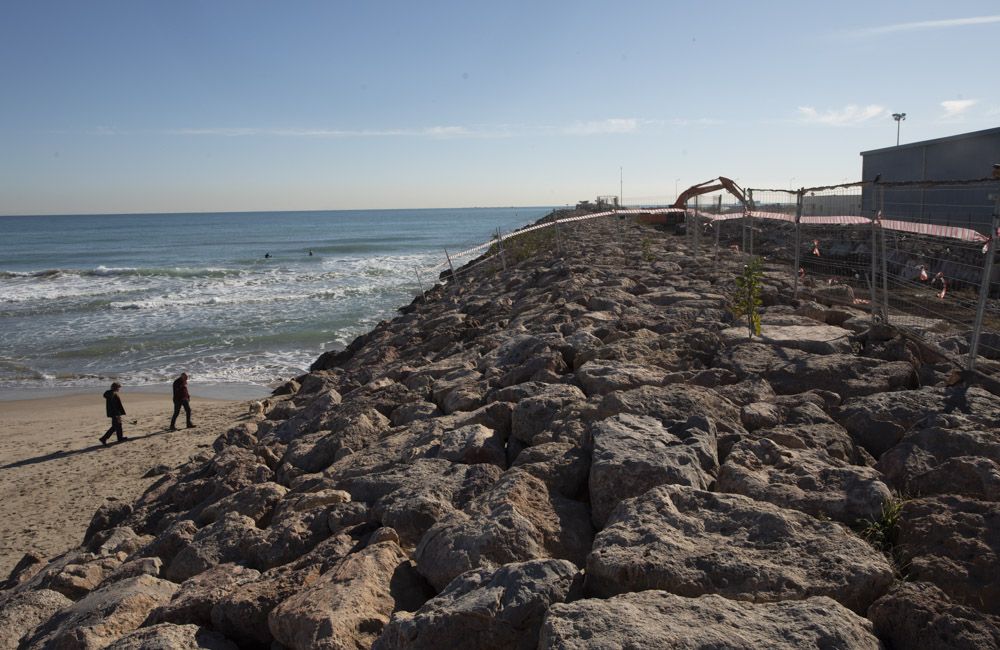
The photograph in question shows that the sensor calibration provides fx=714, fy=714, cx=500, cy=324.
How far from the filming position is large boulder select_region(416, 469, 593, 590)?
10.7 ft

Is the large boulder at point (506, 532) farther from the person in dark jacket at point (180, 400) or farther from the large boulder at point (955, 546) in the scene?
the person in dark jacket at point (180, 400)

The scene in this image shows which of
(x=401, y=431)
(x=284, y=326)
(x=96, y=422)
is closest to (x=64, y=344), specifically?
(x=284, y=326)

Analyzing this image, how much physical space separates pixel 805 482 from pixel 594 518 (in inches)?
42.3

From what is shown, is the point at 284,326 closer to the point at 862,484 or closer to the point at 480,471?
the point at 480,471

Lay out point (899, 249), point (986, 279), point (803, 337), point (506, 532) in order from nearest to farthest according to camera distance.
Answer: point (506, 532) → point (986, 279) → point (803, 337) → point (899, 249)

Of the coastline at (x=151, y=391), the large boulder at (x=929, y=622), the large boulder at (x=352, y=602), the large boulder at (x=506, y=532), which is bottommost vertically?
the coastline at (x=151, y=391)

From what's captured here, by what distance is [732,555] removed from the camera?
2932 millimetres

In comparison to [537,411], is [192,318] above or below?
below

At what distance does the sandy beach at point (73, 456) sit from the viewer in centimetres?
757

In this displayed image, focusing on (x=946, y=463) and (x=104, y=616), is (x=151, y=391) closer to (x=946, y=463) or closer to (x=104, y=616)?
(x=104, y=616)

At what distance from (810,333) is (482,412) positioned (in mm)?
3253

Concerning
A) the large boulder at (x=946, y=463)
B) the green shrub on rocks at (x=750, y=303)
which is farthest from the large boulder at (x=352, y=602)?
the green shrub on rocks at (x=750, y=303)

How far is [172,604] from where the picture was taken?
3.49 metres

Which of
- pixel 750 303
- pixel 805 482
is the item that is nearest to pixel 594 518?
pixel 805 482
